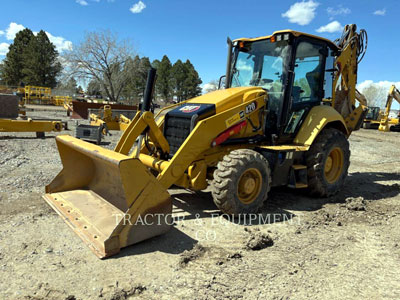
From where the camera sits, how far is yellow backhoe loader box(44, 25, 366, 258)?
3404 mm

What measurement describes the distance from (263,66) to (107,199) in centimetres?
Answer: 351

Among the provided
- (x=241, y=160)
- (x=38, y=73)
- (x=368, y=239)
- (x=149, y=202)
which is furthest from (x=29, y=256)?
(x=38, y=73)

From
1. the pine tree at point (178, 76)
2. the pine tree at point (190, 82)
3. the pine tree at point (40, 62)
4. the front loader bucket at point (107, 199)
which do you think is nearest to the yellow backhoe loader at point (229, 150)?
the front loader bucket at point (107, 199)

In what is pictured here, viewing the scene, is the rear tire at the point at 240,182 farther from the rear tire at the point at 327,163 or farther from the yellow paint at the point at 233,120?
the rear tire at the point at 327,163

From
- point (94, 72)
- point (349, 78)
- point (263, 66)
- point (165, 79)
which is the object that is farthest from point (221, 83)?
point (165, 79)

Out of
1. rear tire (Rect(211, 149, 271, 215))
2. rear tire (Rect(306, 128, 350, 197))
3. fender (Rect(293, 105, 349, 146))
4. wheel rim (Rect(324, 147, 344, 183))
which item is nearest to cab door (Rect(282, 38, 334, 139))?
fender (Rect(293, 105, 349, 146))

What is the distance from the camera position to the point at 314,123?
5367mm

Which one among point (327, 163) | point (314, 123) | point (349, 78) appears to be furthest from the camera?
point (349, 78)

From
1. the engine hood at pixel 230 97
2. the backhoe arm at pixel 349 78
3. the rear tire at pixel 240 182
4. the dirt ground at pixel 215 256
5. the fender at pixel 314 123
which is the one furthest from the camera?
the backhoe arm at pixel 349 78

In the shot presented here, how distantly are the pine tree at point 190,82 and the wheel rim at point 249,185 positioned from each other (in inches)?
2013

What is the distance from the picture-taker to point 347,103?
22.1 feet

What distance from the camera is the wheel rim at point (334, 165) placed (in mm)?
5719

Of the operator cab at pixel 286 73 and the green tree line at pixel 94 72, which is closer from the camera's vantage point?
the operator cab at pixel 286 73

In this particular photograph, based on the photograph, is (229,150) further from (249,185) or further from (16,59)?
(16,59)
